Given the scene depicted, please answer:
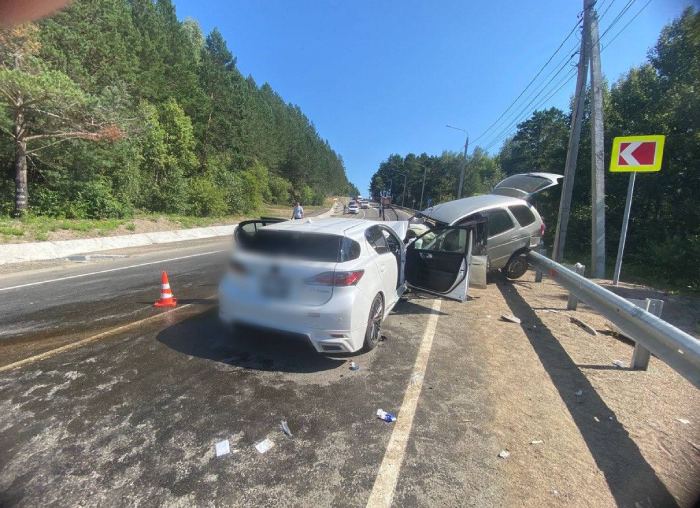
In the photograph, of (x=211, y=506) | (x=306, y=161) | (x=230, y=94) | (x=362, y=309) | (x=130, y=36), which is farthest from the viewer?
(x=306, y=161)

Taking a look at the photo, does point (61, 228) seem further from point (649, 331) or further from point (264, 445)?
point (649, 331)

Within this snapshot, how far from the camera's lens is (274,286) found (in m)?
4.19

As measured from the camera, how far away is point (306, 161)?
246 ft

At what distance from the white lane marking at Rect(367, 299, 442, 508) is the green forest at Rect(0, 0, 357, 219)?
57.2 ft

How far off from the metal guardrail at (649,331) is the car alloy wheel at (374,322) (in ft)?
9.24

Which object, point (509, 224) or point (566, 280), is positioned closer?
A: point (566, 280)

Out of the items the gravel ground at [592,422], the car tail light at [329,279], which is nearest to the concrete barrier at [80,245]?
the car tail light at [329,279]

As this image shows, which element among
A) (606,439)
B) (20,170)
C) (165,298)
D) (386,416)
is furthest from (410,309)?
(20,170)

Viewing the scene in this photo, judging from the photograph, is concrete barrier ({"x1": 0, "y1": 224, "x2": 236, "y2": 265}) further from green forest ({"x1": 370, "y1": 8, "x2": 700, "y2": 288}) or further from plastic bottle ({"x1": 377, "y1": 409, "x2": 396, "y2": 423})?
green forest ({"x1": 370, "y1": 8, "x2": 700, "y2": 288})

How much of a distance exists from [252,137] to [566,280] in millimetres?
47429

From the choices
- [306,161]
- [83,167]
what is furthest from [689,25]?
[306,161]

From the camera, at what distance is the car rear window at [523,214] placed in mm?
9359

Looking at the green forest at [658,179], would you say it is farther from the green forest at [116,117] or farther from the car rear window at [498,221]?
the green forest at [116,117]

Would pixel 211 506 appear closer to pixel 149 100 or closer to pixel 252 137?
pixel 149 100
